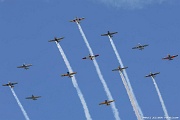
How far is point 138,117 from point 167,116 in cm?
1518

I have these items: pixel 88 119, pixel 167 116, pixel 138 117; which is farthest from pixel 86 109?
pixel 167 116

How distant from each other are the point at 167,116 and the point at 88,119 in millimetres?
39401

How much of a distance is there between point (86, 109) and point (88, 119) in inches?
387

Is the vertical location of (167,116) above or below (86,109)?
below

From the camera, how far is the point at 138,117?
19550 cm

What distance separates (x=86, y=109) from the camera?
199250mm

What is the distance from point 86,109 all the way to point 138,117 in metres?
25.1

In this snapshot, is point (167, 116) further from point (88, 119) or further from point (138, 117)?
point (88, 119)

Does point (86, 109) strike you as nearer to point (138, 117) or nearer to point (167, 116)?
point (138, 117)

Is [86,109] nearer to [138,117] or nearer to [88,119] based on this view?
[88,119]

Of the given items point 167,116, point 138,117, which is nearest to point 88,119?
point 138,117

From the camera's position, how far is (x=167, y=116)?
656 ft

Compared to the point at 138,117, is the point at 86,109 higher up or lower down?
higher up

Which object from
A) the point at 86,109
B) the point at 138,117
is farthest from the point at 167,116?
the point at 86,109
